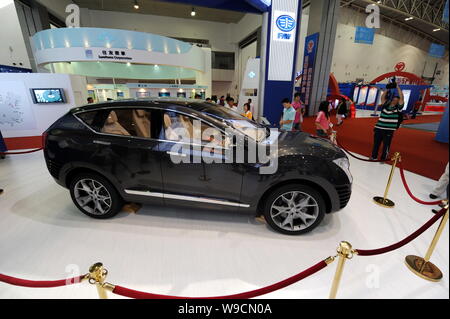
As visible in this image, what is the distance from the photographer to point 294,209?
7.25ft

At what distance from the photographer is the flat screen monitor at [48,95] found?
5.65m

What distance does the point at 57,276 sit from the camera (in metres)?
1.82

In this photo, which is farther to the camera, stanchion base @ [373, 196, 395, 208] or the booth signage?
the booth signage

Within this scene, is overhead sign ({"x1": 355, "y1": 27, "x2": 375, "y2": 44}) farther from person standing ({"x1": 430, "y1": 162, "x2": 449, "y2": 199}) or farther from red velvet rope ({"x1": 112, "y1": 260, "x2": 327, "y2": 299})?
red velvet rope ({"x1": 112, "y1": 260, "x2": 327, "y2": 299})

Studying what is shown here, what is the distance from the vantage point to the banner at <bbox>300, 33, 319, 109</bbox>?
10.5 meters

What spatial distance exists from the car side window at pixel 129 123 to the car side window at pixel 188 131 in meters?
0.19

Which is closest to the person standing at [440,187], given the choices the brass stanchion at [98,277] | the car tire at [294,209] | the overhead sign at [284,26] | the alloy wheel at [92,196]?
the car tire at [294,209]

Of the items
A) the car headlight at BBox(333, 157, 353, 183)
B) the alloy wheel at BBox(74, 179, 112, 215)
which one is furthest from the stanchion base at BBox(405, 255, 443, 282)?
the alloy wheel at BBox(74, 179, 112, 215)

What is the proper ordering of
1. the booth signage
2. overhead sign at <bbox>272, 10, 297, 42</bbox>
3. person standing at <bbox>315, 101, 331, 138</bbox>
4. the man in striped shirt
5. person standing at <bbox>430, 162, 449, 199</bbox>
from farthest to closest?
the booth signage
overhead sign at <bbox>272, 10, 297, 42</bbox>
person standing at <bbox>315, 101, 331, 138</bbox>
the man in striped shirt
person standing at <bbox>430, 162, 449, 199</bbox>

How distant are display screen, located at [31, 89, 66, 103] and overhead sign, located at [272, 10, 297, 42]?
6552mm

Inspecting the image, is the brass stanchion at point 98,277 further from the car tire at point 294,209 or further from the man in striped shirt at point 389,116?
the man in striped shirt at point 389,116

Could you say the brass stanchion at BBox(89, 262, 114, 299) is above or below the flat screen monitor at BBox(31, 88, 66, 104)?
below
